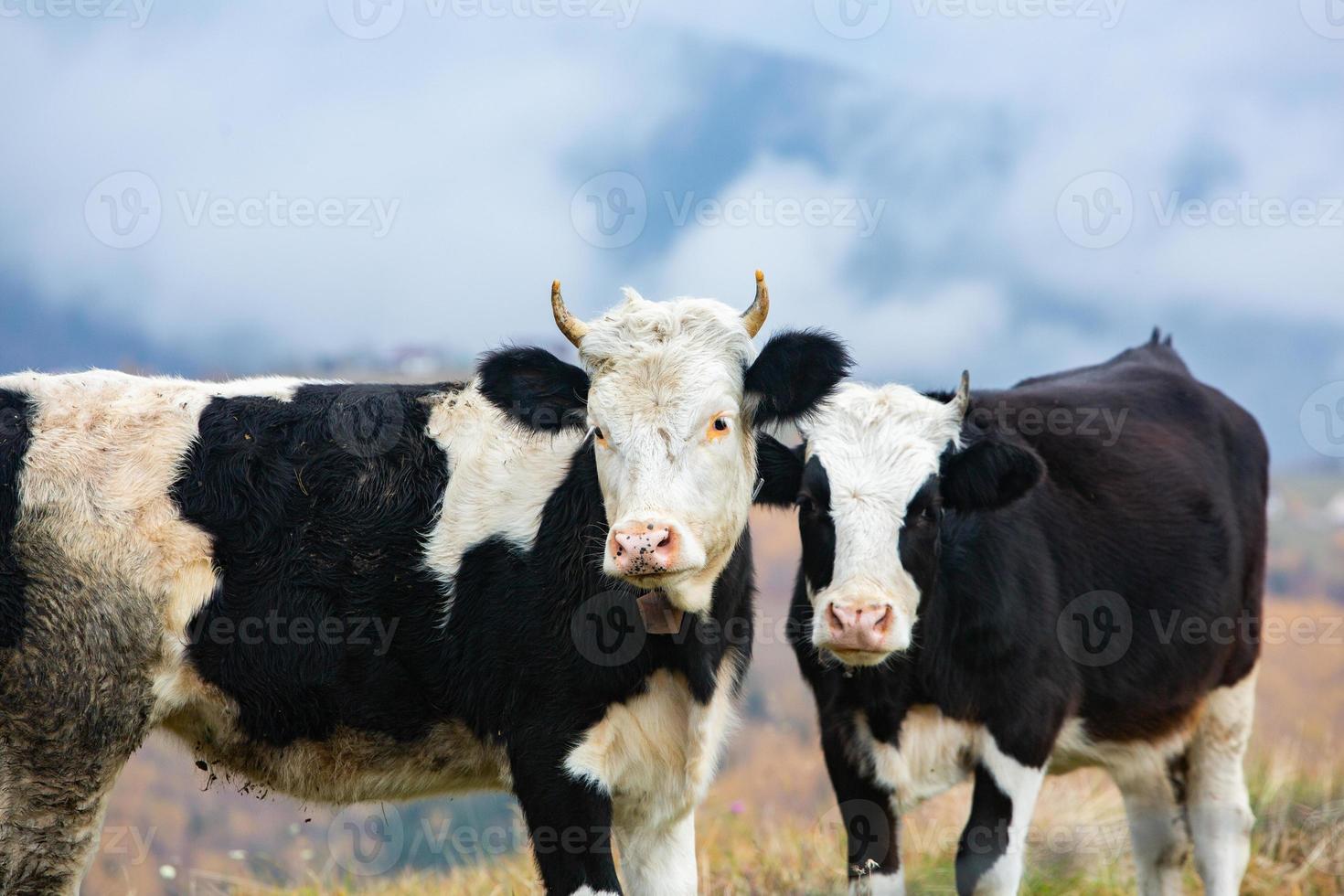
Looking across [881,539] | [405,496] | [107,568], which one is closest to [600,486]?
[405,496]

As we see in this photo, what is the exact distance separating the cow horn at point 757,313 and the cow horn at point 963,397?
4.12 ft

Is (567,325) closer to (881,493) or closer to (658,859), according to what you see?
(881,493)

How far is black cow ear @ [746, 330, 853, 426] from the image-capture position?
5.43 m

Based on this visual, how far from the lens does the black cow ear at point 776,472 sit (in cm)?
650

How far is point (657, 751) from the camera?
555cm

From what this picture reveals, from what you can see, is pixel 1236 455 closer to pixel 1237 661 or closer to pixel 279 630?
pixel 1237 661

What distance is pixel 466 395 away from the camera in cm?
615

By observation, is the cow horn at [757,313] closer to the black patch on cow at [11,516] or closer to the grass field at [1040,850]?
the black patch on cow at [11,516]

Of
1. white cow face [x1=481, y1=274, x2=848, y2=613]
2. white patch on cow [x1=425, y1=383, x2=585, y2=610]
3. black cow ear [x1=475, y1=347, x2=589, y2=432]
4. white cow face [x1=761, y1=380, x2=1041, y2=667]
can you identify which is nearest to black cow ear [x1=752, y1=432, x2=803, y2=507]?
white cow face [x1=761, y1=380, x2=1041, y2=667]

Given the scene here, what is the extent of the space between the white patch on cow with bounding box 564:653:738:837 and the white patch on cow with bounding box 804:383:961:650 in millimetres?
603

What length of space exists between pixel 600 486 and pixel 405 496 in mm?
947

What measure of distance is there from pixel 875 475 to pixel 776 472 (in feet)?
1.74

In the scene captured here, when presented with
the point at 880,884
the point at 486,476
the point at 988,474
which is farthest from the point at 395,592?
the point at 988,474

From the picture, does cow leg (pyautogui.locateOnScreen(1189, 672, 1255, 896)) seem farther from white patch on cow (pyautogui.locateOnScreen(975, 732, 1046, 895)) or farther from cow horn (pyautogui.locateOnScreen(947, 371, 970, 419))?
cow horn (pyautogui.locateOnScreen(947, 371, 970, 419))
